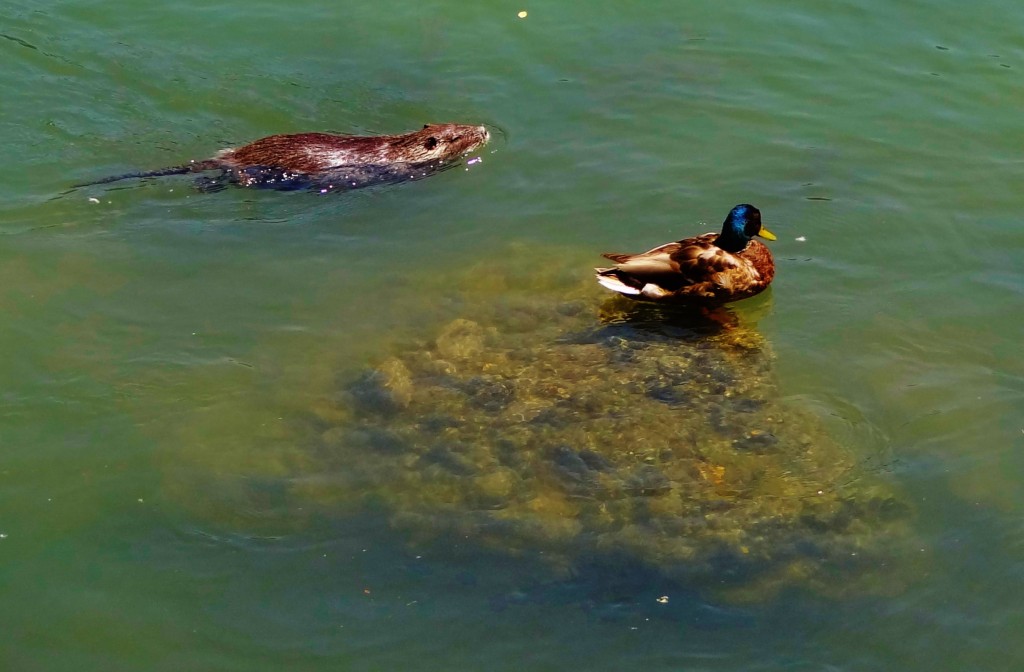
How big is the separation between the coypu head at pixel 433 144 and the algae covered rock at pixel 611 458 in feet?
8.02

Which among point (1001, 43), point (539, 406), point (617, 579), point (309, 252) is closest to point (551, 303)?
point (539, 406)

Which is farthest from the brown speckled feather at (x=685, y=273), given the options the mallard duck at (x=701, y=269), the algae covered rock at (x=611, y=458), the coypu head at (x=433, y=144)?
the coypu head at (x=433, y=144)

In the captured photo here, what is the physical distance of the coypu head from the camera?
9.65 m

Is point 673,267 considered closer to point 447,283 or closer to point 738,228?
point 738,228

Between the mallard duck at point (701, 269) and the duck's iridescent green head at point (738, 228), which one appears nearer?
the mallard duck at point (701, 269)

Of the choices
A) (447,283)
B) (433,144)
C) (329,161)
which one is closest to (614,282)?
(447,283)

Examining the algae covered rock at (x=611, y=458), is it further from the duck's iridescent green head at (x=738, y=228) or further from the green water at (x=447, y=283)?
the duck's iridescent green head at (x=738, y=228)

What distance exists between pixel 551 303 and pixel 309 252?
6.34 feet

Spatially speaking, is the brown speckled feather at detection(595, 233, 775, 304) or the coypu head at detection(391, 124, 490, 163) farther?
the coypu head at detection(391, 124, 490, 163)

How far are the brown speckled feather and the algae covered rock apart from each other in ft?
1.26

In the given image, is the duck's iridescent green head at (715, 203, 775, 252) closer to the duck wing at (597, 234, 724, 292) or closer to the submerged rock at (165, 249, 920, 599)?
the duck wing at (597, 234, 724, 292)

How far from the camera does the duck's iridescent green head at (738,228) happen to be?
8062mm

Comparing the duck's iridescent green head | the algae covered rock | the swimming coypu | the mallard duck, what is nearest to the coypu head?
the swimming coypu

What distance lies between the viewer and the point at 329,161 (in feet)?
30.8
